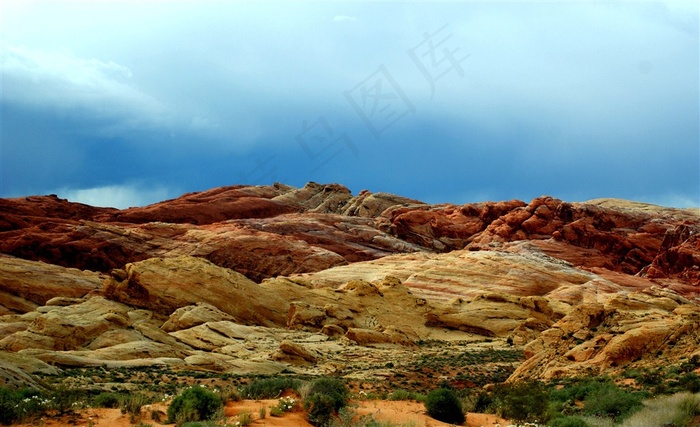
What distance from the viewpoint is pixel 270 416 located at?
14320 mm

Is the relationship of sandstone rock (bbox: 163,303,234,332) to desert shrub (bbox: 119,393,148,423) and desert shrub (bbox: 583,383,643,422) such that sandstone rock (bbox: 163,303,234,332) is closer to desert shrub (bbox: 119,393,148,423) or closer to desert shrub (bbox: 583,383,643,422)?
desert shrub (bbox: 119,393,148,423)

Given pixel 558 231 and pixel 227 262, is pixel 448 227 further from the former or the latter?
pixel 227 262

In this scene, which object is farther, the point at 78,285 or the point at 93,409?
the point at 78,285

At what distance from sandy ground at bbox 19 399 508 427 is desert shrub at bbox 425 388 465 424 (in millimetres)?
250

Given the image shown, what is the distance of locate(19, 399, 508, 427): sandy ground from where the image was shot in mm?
13461

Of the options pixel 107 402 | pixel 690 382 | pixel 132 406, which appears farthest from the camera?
pixel 690 382

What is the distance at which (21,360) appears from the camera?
2470cm

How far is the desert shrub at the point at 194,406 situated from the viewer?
1355cm

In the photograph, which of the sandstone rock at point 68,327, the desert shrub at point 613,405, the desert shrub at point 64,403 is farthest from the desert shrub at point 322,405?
the sandstone rock at point 68,327

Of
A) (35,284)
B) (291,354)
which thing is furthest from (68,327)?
(35,284)

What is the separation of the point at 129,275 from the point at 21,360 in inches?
854

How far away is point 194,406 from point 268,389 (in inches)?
144

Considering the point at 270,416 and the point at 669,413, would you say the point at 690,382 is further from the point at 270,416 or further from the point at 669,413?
the point at 270,416

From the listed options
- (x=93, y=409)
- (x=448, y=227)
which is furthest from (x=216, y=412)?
(x=448, y=227)
